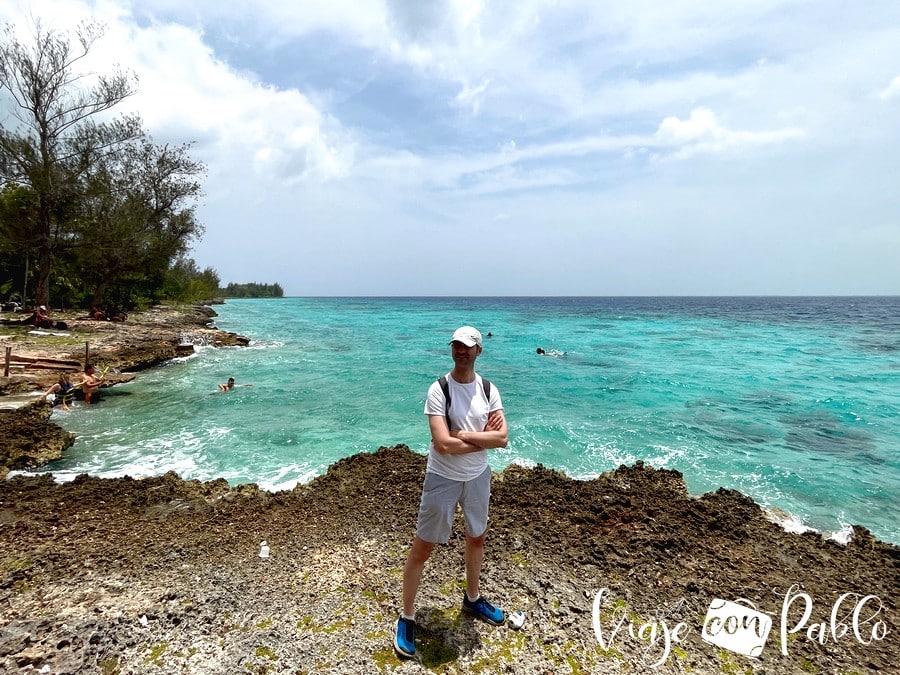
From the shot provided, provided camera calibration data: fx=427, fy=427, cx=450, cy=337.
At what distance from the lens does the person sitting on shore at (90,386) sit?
42.3ft

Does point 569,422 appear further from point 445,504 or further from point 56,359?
point 56,359

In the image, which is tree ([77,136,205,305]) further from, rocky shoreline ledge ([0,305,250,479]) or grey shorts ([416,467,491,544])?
grey shorts ([416,467,491,544])

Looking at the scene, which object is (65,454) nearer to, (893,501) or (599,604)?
(599,604)

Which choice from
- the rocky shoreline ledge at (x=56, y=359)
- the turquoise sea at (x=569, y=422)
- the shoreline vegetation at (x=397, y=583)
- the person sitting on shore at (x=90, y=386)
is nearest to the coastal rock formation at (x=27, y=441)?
the rocky shoreline ledge at (x=56, y=359)

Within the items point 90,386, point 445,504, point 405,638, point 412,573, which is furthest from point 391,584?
point 90,386

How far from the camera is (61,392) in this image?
12.3 metres

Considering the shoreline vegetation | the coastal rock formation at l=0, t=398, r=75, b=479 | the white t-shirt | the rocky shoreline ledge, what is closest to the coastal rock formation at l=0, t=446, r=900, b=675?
the shoreline vegetation

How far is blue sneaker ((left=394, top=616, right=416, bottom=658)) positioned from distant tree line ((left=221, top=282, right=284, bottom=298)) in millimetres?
185472

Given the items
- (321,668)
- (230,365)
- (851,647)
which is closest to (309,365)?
(230,365)

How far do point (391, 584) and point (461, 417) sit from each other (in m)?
2.14

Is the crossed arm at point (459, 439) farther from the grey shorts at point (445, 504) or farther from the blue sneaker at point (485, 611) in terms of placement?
the blue sneaker at point (485, 611)

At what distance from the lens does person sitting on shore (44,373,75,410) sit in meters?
11.8

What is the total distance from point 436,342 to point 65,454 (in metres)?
27.5

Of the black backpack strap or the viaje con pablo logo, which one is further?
the viaje con pablo logo
